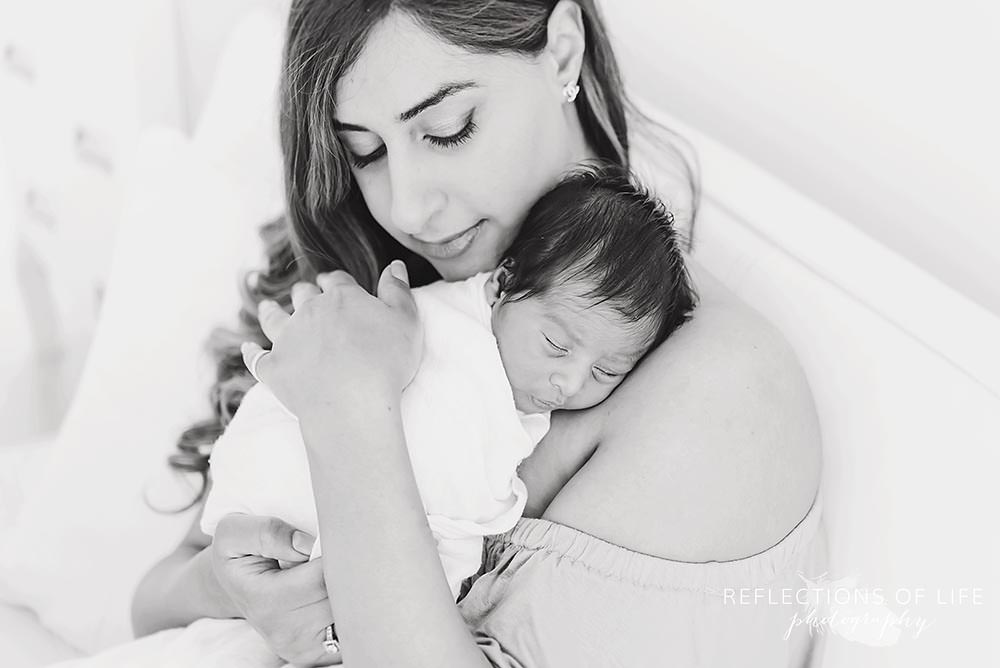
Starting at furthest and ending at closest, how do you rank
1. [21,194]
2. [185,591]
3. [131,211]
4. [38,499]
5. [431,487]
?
[21,194] < [131,211] < [38,499] < [185,591] < [431,487]

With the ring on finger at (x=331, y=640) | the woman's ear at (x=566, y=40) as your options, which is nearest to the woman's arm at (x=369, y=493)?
the ring on finger at (x=331, y=640)

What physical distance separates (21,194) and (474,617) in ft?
7.32

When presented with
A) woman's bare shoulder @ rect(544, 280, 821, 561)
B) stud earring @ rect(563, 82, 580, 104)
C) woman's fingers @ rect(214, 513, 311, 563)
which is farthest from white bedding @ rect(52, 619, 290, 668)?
stud earring @ rect(563, 82, 580, 104)

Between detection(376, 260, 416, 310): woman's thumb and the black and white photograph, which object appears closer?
the black and white photograph

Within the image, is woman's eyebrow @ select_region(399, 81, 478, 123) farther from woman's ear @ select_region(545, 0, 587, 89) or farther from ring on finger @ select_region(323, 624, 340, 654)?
ring on finger @ select_region(323, 624, 340, 654)

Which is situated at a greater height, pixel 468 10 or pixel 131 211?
pixel 468 10

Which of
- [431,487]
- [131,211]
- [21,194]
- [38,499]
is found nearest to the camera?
[431,487]

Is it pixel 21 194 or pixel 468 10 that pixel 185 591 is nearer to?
pixel 468 10

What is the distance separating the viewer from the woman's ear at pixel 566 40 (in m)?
1.40

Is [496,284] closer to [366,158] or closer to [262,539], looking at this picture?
[366,158]

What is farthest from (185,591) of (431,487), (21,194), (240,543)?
(21,194)

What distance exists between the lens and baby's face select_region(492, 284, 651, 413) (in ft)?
4.20

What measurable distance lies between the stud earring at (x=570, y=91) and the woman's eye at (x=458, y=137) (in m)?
0.21

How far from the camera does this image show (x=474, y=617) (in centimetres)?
125
